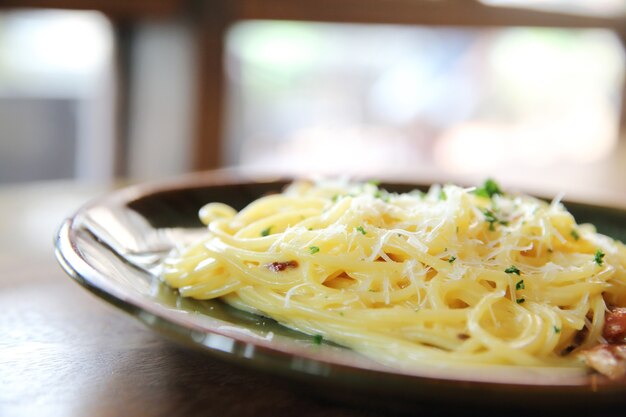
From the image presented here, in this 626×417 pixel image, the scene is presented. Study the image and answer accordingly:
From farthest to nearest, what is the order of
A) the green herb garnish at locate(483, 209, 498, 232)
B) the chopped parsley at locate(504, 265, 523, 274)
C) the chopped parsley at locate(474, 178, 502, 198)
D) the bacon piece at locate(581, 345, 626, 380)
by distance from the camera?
the chopped parsley at locate(474, 178, 502, 198) < the green herb garnish at locate(483, 209, 498, 232) < the chopped parsley at locate(504, 265, 523, 274) < the bacon piece at locate(581, 345, 626, 380)

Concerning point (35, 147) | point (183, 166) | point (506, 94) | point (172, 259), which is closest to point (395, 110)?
point (506, 94)

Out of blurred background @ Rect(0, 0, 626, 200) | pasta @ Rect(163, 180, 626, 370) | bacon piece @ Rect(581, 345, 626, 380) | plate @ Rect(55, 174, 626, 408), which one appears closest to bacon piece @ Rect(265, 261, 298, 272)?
pasta @ Rect(163, 180, 626, 370)

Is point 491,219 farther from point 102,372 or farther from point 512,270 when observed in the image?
point 102,372

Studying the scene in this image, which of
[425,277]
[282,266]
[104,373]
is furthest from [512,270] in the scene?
[104,373]

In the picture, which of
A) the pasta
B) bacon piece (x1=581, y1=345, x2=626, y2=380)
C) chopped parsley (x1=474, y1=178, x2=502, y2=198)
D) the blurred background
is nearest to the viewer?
bacon piece (x1=581, y1=345, x2=626, y2=380)

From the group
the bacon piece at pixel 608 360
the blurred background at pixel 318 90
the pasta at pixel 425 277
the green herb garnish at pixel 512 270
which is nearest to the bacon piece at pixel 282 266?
the pasta at pixel 425 277

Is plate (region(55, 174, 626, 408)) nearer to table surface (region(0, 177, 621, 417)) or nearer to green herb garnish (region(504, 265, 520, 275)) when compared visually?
table surface (region(0, 177, 621, 417))

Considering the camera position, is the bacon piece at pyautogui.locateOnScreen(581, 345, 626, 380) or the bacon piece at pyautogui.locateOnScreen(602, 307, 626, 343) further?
the bacon piece at pyautogui.locateOnScreen(602, 307, 626, 343)
